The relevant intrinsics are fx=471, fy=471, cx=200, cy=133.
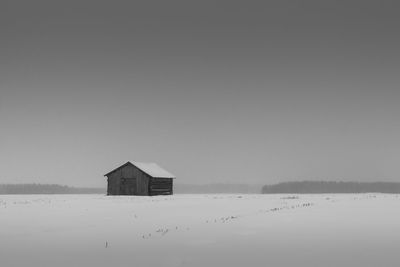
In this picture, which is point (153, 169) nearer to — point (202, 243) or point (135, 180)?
point (135, 180)

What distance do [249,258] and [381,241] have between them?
6.38 m

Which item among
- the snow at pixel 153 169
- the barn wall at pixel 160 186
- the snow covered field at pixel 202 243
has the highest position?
the snow at pixel 153 169

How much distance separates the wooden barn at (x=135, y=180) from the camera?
233 feet

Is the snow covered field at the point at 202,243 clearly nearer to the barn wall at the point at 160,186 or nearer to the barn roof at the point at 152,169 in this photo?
the barn wall at the point at 160,186

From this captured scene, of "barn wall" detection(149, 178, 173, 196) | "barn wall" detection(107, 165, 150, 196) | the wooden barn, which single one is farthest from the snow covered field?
"barn wall" detection(149, 178, 173, 196)

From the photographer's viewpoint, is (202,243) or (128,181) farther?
(128,181)

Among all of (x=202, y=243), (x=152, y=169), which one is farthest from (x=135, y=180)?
(x=202, y=243)

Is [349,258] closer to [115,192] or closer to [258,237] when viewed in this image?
[258,237]

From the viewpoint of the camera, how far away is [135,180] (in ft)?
236

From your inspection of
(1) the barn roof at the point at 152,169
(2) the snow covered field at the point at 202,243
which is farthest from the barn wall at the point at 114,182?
(2) the snow covered field at the point at 202,243

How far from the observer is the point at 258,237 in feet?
59.3

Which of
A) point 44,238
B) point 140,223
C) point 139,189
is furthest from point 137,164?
point 44,238

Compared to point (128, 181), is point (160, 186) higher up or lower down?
lower down

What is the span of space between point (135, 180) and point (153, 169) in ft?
16.7
